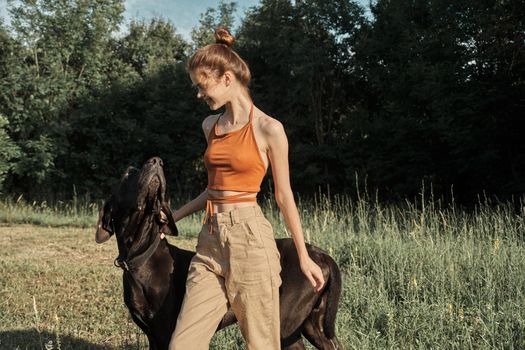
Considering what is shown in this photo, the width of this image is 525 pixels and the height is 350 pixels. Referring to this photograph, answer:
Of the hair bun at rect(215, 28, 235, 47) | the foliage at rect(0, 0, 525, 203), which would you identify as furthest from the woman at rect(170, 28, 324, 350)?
the foliage at rect(0, 0, 525, 203)

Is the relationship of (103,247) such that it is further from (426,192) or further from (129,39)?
(129,39)

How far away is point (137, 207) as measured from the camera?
2939mm

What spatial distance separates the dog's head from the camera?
2.91m

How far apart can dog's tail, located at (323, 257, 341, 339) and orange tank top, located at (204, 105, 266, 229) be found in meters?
0.92

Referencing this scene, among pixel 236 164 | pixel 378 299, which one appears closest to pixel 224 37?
pixel 236 164

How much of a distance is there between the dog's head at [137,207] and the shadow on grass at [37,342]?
179 centimetres

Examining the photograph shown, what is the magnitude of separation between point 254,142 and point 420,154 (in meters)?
15.2

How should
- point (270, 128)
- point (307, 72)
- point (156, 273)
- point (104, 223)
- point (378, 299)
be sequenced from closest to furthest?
point (270, 128)
point (156, 273)
point (104, 223)
point (378, 299)
point (307, 72)

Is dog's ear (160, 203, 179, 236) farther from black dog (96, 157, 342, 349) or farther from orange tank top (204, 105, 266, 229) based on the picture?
orange tank top (204, 105, 266, 229)

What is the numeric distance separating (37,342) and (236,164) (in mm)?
3238

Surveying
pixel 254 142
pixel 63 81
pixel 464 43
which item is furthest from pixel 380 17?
pixel 254 142

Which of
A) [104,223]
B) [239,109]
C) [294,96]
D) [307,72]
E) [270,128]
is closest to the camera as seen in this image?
[270,128]

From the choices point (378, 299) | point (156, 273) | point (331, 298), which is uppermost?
point (156, 273)

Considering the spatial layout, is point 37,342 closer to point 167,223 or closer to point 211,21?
point 167,223
